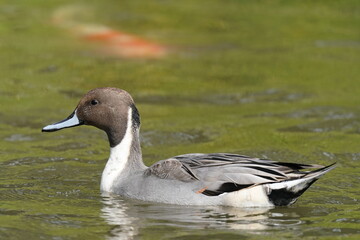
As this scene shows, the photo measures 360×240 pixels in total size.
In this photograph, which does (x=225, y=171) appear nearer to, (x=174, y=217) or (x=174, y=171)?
(x=174, y=171)

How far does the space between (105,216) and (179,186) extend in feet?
2.20

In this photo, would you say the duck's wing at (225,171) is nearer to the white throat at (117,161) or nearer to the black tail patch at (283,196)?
the black tail patch at (283,196)

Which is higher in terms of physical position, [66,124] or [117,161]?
[66,124]

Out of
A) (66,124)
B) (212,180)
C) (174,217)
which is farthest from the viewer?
(66,124)

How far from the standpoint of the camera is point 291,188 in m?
7.05

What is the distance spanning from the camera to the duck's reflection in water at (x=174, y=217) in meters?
6.63

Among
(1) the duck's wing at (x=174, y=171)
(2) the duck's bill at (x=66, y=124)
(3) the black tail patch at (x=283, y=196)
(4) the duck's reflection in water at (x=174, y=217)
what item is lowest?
(4) the duck's reflection in water at (x=174, y=217)

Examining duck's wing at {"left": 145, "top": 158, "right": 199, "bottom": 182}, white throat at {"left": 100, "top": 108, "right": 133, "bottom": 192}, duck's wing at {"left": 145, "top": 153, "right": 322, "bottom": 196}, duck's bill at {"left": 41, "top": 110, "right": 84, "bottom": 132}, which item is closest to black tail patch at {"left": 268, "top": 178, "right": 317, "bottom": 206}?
duck's wing at {"left": 145, "top": 153, "right": 322, "bottom": 196}

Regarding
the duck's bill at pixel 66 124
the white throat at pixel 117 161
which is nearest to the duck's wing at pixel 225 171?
the white throat at pixel 117 161

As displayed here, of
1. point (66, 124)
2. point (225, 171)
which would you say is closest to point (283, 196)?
point (225, 171)

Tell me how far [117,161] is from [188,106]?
11.4ft

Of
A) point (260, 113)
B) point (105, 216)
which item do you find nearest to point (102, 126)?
point (105, 216)

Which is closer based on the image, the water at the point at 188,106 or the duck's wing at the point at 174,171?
the water at the point at 188,106

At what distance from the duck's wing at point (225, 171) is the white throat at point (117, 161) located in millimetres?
491
